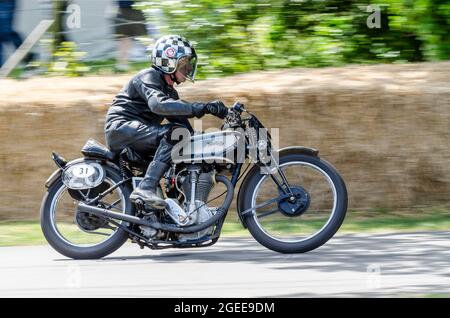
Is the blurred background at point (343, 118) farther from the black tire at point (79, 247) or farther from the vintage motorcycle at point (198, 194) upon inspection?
the black tire at point (79, 247)

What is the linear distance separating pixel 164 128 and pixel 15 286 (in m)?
1.68

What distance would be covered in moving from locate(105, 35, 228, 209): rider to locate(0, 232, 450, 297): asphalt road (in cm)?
60

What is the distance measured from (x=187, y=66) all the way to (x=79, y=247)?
1610 mm

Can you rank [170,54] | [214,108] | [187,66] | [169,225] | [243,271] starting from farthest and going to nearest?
[187,66] → [170,54] → [169,225] → [214,108] → [243,271]

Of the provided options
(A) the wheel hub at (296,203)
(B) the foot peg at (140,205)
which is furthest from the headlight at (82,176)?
(A) the wheel hub at (296,203)

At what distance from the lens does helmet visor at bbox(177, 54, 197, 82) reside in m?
8.66

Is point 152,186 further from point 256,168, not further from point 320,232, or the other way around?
point 320,232

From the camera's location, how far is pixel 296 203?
8508mm

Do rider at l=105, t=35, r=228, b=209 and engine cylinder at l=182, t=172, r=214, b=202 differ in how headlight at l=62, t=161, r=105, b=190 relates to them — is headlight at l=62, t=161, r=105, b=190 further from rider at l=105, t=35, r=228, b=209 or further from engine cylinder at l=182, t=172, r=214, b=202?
engine cylinder at l=182, t=172, r=214, b=202

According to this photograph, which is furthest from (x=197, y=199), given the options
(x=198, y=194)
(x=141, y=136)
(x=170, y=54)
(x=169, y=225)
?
(x=170, y=54)

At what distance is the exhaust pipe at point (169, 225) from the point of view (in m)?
8.43
